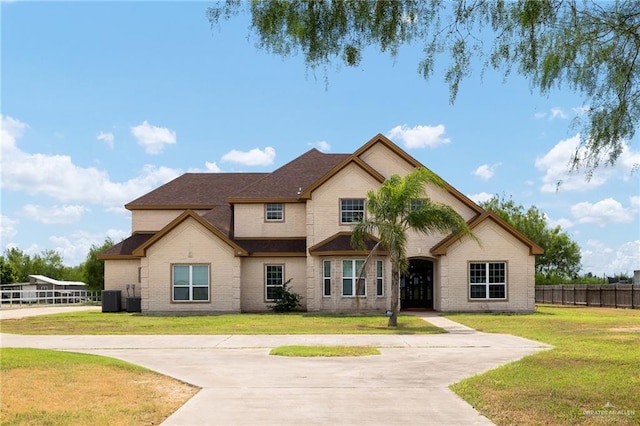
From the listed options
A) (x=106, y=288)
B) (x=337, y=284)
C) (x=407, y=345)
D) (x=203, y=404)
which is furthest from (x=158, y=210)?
(x=203, y=404)

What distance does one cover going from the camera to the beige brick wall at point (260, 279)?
3750 cm

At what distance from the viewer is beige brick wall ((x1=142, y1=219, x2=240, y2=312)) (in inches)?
1419

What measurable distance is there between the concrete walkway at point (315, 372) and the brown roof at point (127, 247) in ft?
55.2

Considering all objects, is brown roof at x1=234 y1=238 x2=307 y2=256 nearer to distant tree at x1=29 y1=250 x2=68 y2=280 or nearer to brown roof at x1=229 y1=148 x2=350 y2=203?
brown roof at x1=229 y1=148 x2=350 y2=203

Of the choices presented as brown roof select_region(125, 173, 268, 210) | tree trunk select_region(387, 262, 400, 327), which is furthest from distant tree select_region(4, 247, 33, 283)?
tree trunk select_region(387, 262, 400, 327)

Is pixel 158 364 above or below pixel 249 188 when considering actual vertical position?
below

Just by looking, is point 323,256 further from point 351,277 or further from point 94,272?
point 94,272

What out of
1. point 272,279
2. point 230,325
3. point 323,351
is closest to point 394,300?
point 230,325

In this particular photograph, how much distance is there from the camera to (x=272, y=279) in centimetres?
3775

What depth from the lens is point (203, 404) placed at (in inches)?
440

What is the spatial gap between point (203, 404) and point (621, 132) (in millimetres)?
7564

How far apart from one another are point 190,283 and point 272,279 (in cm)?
422

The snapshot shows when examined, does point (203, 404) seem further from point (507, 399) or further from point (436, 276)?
point (436, 276)

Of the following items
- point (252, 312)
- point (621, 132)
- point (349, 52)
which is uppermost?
point (349, 52)
